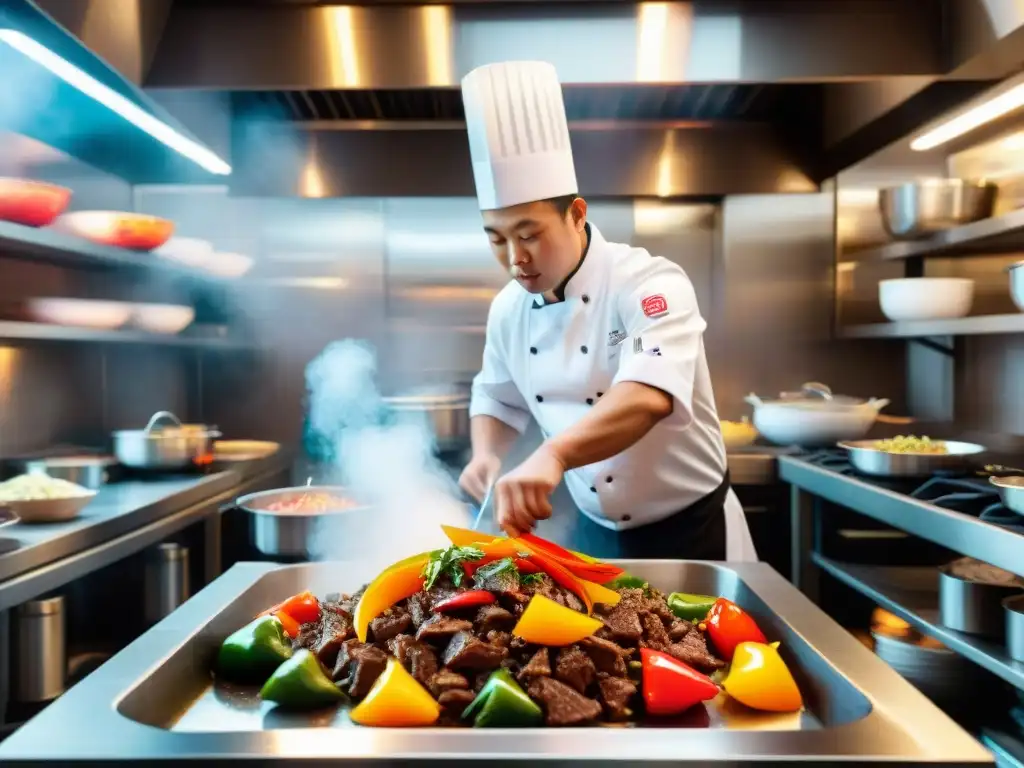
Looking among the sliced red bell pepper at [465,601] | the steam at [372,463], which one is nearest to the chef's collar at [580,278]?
the steam at [372,463]

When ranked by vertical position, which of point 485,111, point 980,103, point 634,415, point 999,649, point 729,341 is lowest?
point 999,649

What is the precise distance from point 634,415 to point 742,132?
241cm

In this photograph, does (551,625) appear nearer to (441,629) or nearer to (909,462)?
(441,629)

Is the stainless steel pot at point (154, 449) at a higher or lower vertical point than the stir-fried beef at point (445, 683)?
higher

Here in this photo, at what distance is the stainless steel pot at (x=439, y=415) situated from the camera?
3.46 meters

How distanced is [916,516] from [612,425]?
1076 millimetres

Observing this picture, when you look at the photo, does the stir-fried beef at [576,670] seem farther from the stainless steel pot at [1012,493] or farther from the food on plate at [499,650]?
the stainless steel pot at [1012,493]

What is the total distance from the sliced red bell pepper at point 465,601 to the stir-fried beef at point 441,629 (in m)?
0.02

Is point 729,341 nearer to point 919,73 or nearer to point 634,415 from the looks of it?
point 919,73

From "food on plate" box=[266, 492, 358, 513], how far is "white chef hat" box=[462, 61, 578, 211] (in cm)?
91

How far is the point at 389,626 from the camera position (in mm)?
1133

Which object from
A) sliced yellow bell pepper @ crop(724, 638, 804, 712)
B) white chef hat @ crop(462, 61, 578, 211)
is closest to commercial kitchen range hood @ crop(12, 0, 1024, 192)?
white chef hat @ crop(462, 61, 578, 211)

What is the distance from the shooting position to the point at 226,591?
4.46 ft

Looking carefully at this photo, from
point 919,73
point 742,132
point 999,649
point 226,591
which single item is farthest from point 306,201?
point 999,649
